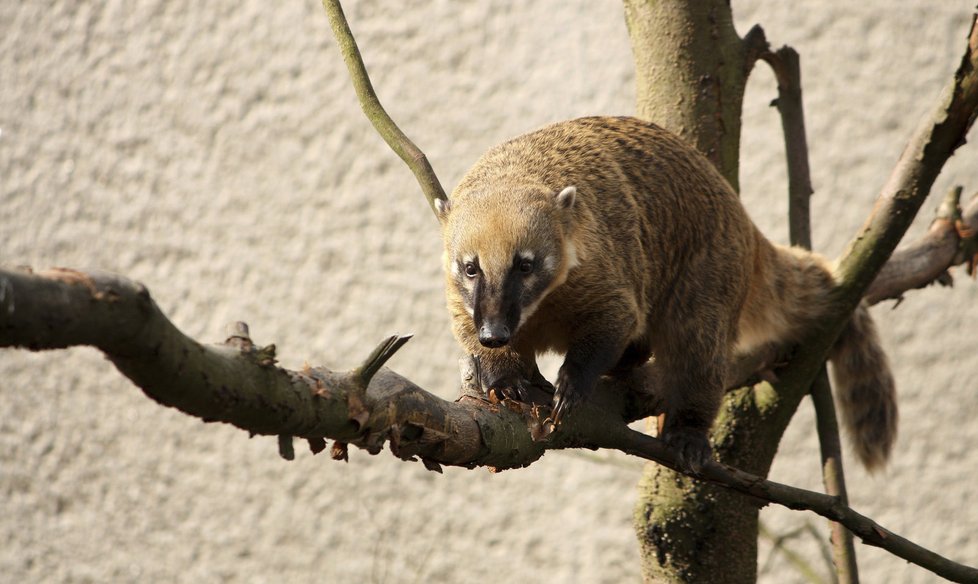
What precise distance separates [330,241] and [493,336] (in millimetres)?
2656

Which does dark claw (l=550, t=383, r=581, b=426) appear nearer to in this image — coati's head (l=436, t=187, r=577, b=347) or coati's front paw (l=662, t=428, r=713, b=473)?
coati's head (l=436, t=187, r=577, b=347)

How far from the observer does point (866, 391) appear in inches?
110

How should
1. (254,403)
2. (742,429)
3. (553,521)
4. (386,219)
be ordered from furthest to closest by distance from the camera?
(386,219), (553,521), (742,429), (254,403)

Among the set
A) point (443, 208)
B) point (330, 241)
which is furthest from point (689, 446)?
point (330, 241)

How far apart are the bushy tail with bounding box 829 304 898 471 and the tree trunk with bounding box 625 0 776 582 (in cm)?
40

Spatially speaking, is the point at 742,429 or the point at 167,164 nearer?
the point at 742,429

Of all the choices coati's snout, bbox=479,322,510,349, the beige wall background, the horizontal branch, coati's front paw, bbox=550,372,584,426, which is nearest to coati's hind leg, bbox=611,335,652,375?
the horizontal branch

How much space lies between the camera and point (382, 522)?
4273 millimetres

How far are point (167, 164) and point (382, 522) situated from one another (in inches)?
74.1

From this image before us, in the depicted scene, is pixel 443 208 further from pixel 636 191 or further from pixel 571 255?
pixel 636 191

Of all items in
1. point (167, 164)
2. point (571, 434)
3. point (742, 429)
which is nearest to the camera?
point (571, 434)

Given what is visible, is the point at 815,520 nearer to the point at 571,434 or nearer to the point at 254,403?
the point at 571,434

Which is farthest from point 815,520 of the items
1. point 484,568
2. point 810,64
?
point 810,64

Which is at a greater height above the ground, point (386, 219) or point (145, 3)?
point (145, 3)
